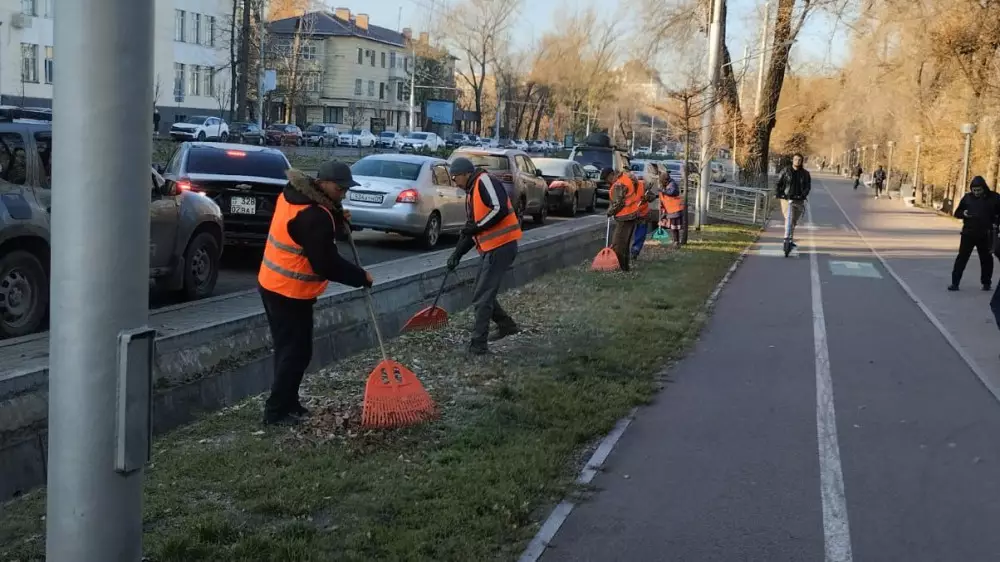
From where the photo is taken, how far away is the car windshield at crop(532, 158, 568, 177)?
2743 cm

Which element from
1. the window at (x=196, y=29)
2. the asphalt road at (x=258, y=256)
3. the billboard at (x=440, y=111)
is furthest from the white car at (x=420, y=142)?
the asphalt road at (x=258, y=256)

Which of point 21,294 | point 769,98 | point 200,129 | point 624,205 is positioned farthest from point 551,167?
point 200,129

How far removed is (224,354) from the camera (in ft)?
26.9

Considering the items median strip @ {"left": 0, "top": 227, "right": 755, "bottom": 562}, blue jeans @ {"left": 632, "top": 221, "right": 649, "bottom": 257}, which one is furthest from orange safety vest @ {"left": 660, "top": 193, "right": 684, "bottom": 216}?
median strip @ {"left": 0, "top": 227, "right": 755, "bottom": 562}

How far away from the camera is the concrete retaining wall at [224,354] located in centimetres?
593

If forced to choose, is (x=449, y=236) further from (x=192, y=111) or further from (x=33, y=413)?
(x=192, y=111)

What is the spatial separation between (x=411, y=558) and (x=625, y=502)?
5.07 ft

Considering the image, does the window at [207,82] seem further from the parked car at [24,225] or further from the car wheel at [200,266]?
the parked car at [24,225]

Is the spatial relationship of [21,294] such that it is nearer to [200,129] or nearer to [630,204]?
[630,204]

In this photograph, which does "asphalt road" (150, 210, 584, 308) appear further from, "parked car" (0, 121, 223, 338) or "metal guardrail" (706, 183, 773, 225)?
"metal guardrail" (706, 183, 773, 225)

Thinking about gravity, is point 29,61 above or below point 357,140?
above

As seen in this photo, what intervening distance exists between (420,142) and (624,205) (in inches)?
2049

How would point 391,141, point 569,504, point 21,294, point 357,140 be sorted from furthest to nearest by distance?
point 391,141 → point 357,140 → point 21,294 → point 569,504

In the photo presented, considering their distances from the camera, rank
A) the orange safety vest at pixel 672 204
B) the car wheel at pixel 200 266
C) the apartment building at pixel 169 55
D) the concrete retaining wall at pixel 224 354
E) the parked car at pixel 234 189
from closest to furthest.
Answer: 1. the concrete retaining wall at pixel 224 354
2. the car wheel at pixel 200 266
3. the parked car at pixel 234 189
4. the orange safety vest at pixel 672 204
5. the apartment building at pixel 169 55
